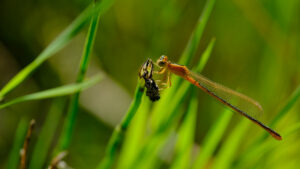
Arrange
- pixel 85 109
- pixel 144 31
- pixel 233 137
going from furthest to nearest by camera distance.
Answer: pixel 144 31 → pixel 85 109 → pixel 233 137

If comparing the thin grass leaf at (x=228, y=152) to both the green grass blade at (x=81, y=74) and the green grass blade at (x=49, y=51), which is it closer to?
the green grass blade at (x=81, y=74)

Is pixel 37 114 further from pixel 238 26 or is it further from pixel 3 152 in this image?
pixel 238 26

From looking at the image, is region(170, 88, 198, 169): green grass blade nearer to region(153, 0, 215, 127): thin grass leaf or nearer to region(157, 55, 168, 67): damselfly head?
region(153, 0, 215, 127): thin grass leaf

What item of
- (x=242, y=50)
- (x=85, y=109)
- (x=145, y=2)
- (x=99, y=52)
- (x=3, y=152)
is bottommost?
(x=3, y=152)

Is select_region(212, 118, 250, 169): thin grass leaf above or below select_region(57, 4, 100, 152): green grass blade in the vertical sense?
below

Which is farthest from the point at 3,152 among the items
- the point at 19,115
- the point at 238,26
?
the point at 238,26

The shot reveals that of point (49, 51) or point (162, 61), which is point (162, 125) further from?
point (162, 61)

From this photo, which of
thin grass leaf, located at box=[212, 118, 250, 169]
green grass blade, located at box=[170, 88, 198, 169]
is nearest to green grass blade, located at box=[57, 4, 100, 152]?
green grass blade, located at box=[170, 88, 198, 169]

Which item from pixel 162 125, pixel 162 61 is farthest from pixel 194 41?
pixel 162 61
